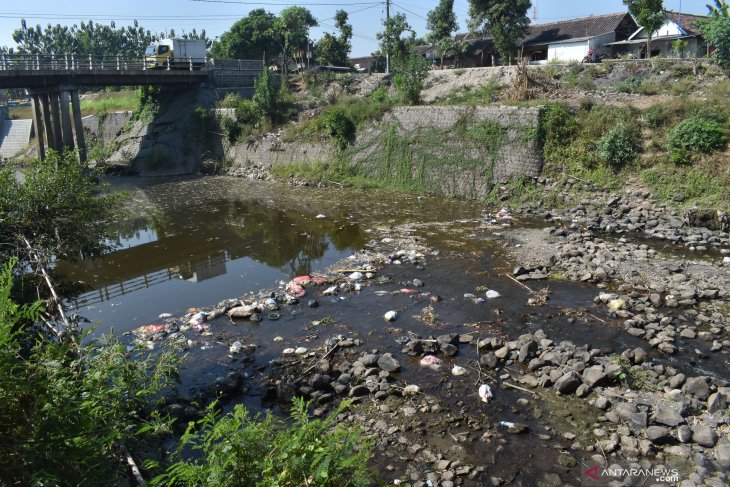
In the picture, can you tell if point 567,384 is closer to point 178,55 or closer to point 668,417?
point 668,417

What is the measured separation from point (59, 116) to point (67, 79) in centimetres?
196

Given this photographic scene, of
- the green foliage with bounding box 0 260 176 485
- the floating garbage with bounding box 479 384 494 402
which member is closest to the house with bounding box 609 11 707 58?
the floating garbage with bounding box 479 384 494 402

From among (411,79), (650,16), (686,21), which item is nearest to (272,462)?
(411,79)

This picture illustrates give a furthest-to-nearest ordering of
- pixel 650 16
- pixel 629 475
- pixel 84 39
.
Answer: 1. pixel 84 39
2. pixel 650 16
3. pixel 629 475

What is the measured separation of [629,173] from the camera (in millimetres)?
14867

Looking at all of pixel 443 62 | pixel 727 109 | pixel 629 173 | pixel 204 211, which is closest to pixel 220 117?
pixel 204 211

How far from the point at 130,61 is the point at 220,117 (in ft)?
17.6

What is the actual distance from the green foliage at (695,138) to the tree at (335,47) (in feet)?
74.8

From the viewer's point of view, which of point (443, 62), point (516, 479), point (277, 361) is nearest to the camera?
point (516, 479)

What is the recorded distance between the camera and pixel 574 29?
26.0 metres

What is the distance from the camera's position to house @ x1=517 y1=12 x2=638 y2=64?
24891 millimetres

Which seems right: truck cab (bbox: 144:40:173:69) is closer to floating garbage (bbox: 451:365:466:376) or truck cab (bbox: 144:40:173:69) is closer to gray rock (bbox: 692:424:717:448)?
floating garbage (bbox: 451:365:466:376)

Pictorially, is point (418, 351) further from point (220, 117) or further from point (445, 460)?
point (220, 117)

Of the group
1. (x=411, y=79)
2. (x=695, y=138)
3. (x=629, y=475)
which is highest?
(x=411, y=79)
